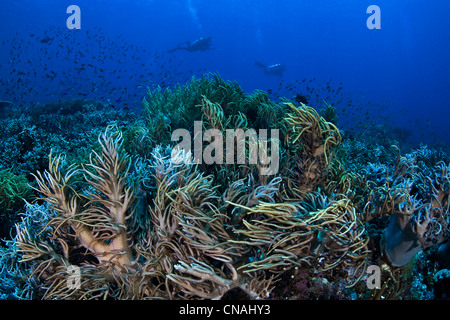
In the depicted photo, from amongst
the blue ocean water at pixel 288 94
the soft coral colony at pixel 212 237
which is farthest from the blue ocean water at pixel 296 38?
the soft coral colony at pixel 212 237

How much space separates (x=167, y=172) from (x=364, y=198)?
3077mm

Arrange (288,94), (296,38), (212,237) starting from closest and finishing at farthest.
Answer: (212,237) → (288,94) → (296,38)

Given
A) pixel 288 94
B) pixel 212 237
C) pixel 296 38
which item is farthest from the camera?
pixel 296 38

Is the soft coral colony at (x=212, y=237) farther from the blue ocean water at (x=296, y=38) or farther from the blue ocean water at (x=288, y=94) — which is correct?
the blue ocean water at (x=296, y=38)

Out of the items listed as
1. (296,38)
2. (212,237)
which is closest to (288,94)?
(212,237)

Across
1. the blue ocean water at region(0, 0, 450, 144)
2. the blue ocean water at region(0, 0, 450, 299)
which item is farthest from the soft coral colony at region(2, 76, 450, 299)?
the blue ocean water at region(0, 0, 450, 144)

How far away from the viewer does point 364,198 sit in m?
3.81

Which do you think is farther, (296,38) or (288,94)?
(296,38)

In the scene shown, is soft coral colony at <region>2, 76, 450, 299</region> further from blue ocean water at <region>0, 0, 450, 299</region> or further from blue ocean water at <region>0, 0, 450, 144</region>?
blue ocean water at <region>0, 0, 450, 144</region>

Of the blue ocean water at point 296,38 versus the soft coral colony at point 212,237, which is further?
the blue ocean water at point 296,38

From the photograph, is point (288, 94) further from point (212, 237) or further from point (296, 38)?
point (296, 38)
